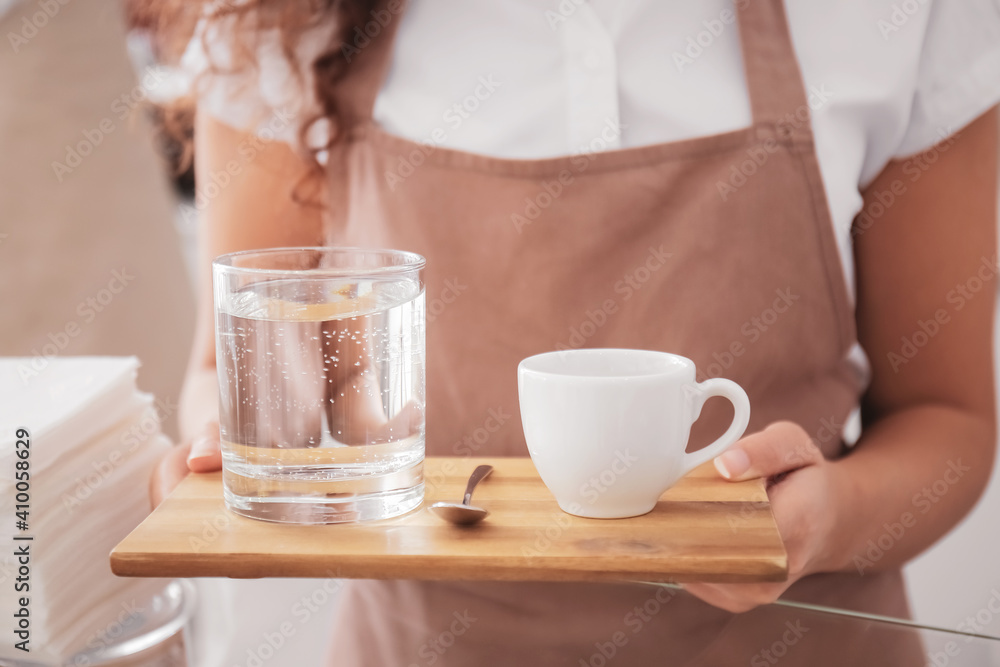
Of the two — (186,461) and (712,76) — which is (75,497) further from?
(712,76)

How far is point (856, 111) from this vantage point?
28.8 inches

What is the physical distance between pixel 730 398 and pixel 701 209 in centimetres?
26

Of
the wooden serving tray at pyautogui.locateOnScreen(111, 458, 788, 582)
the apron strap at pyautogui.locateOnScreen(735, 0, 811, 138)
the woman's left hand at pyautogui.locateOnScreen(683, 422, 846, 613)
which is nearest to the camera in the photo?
the wooden serving tray at pyautogui.locateOnScreen(111, 458, 788, 582)

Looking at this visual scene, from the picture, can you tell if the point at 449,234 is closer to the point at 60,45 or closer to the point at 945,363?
the point at 945,363

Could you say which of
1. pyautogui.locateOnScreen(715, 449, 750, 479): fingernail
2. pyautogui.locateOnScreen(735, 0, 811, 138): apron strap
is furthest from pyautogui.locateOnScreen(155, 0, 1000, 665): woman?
pyautogui.locateOnScreen(715, 449, 750, 479): fingernail

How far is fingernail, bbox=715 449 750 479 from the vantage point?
556 millimetres

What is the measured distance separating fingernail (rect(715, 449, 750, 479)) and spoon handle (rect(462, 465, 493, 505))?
0.15 m

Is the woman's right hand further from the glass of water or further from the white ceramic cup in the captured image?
the white ceramic cup

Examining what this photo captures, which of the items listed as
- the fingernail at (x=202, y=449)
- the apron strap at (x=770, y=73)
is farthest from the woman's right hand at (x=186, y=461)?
the apron strap at (x=770, y=73)

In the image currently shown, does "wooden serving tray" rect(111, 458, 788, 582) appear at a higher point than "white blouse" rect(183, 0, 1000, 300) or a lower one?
lower

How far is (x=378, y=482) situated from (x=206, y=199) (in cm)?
49

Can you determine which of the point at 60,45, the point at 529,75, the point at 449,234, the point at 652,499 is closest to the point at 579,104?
the point at 529,75

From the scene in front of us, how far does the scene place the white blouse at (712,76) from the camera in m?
0.73

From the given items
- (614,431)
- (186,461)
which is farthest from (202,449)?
(614,431)
